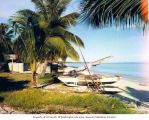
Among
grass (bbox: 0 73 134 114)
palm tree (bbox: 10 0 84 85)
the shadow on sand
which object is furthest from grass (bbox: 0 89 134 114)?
palm tree (bbox: 10 0 84 85)

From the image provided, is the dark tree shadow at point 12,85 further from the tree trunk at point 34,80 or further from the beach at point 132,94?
the beach at point 132,94

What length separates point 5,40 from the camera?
14.1ft

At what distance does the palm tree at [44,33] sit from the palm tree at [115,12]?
41cm

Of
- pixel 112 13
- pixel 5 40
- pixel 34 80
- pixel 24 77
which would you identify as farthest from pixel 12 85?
pixel 112 13

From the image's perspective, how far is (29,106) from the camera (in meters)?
4.50

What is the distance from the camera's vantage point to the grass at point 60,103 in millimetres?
4484

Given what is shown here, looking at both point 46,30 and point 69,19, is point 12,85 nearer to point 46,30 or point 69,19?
point 46,30

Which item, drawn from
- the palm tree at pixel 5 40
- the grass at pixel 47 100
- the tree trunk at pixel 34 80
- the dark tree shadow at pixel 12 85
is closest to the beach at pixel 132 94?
the grass at pixel 47 100

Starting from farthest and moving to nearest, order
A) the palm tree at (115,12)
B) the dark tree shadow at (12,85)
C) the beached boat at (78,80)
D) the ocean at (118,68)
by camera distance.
Answer: the beached boat at (78,80), the dark tree shadow at (12,85), the ocean at (118,68), the palm tree at (115,12)

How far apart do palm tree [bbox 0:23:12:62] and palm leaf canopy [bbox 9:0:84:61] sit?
105mm

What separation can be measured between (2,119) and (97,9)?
177 cm

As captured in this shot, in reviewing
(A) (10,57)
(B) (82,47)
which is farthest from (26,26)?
(B) (82,47)

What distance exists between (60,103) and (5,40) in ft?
3.53

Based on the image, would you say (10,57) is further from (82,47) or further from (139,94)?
(139,94)
